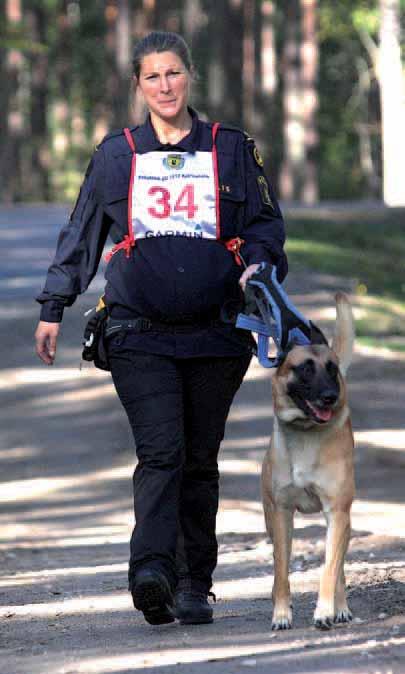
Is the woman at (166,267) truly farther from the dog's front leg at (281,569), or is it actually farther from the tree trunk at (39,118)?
the tree trunk at (39,118)

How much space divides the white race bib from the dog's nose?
68 cm

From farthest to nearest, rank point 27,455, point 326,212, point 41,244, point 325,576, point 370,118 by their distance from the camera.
Answer: point 370,118 → point 326,212 → point 41,244 → point 27,455 → point 325,576

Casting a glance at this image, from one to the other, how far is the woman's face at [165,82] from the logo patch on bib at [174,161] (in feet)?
0.45

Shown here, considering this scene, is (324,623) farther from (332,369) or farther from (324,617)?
(332,369)

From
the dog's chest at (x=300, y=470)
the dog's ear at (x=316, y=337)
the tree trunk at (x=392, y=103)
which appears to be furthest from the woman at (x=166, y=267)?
the tree trunk at (x=392, y=103)

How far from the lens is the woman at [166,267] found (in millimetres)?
5766

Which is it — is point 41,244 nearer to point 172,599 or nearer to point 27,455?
point 27,455

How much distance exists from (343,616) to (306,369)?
3.00ft

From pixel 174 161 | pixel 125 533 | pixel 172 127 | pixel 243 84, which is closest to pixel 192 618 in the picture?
pixel 174 161

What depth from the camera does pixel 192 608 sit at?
20.0ft

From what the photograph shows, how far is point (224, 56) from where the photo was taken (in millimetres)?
43125

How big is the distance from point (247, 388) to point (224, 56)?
98.9 feet

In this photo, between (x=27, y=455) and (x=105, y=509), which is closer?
(x=105, y=509)

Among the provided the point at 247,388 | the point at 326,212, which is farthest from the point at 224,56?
the point at 247,388
